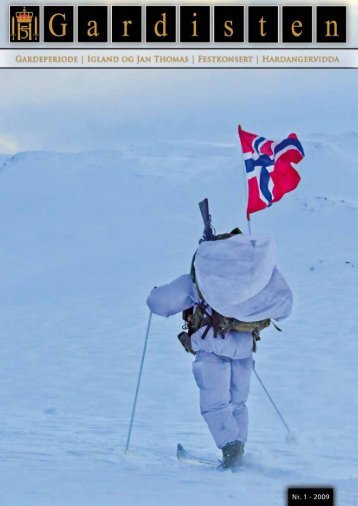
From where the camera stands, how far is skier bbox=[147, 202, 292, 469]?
1254 centimetres

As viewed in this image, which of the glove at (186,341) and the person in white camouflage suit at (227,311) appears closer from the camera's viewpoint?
the person in white camouflage suit at (227,311)

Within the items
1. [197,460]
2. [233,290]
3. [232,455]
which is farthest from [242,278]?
[197,460]

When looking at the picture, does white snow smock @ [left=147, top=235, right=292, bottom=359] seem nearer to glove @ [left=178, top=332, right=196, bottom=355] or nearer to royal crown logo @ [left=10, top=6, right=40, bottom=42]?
glove @ [left=178, top=332, right=196, bottom=355]

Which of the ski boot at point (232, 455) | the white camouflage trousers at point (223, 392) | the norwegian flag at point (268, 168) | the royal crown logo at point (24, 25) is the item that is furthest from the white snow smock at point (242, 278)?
the royal crown logo at point (24, 25)

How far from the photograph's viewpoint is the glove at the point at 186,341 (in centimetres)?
1288

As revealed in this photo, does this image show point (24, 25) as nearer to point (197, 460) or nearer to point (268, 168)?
point (268, 168)

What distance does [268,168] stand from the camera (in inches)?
513

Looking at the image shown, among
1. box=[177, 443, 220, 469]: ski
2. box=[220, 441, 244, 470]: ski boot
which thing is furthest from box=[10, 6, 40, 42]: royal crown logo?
box=[220, 441, 244, 470]: ski boot

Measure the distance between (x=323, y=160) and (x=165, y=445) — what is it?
255 cm

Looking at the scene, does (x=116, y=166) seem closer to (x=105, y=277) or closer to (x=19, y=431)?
(x=105, y=277)

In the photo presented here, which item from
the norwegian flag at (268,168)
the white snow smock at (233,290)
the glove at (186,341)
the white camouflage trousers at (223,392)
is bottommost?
the white camouflage trousers at (223,392)

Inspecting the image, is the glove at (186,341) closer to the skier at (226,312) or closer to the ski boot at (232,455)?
the skier at (226,312)

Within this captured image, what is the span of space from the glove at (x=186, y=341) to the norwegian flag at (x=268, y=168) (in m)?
1.08

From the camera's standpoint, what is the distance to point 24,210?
13.4 m
